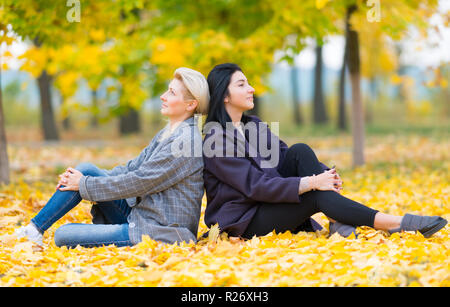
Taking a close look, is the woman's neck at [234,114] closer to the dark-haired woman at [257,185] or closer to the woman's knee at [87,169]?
the dark-haired woman at [257,185]

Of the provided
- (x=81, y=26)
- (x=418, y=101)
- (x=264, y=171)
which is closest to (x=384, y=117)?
(x=418, y=101)

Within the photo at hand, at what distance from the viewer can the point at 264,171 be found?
138 inches

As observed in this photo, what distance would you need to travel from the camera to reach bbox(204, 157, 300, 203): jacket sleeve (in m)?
3.31

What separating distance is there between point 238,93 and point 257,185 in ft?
2.10

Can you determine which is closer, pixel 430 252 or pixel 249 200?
pixel 430 252

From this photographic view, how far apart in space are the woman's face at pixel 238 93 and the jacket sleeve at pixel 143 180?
0.50 m

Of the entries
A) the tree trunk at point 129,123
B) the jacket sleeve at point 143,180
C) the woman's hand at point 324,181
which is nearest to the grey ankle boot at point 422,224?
the woman's hand at point 324,181

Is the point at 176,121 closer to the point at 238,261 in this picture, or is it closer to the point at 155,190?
the point at 155,190

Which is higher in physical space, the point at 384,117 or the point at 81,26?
the point at 81,26

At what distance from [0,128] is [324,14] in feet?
14.8

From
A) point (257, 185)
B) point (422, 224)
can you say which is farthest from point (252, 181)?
point (422, 224)

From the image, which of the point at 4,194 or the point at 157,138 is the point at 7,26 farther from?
the point at 157,138

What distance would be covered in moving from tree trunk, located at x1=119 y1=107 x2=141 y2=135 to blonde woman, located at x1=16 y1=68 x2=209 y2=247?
47.6 ft

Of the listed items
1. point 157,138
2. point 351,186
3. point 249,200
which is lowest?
point 351,186
